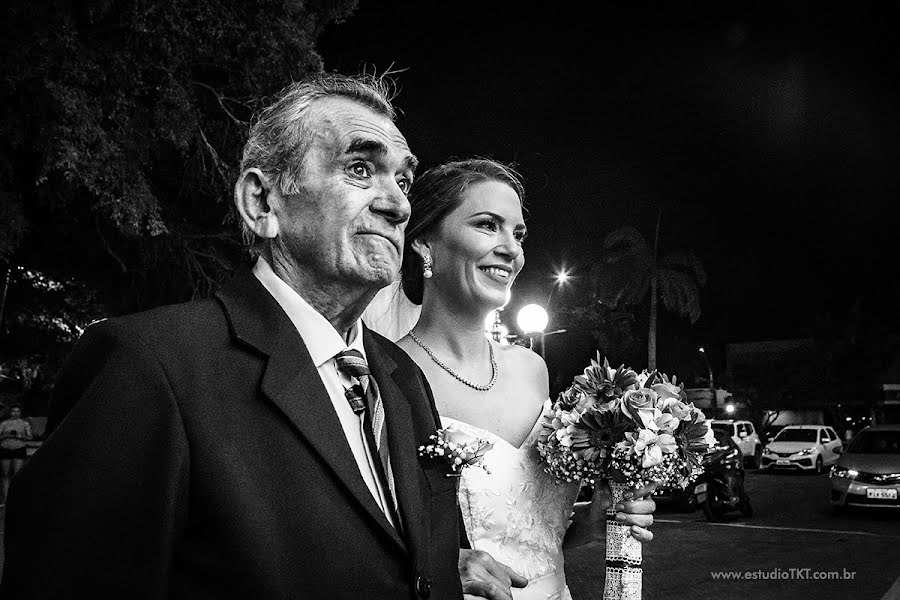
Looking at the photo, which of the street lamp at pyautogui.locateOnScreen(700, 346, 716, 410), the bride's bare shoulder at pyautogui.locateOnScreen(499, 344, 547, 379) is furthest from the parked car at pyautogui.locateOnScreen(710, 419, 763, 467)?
the bride's bare shoulder at pyautogui.locateOnScreen(499, 344, 547, 379)

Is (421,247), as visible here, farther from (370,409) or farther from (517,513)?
(370,409)

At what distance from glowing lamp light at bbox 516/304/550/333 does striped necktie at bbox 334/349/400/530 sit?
13.8 m

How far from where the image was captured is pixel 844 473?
15273 mm

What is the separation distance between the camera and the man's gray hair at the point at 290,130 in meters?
1.93

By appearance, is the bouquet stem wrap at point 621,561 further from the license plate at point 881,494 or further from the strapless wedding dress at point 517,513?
the license plate at point 881,494

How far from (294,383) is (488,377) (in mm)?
1811

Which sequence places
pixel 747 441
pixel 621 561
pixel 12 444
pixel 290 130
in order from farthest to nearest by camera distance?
pixel 747 441
pixel 12 444
pixel 621 561
pixel 290 130

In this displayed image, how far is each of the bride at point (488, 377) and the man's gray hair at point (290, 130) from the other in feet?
3.70

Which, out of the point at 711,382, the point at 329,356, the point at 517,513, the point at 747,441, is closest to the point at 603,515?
the point at 517,513

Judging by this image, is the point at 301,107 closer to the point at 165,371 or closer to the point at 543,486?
the point at 165,371

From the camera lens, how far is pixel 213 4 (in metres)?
10.5

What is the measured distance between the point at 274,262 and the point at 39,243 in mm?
12830

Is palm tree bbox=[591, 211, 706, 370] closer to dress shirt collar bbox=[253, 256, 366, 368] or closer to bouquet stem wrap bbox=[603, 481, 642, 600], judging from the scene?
bouquet stem wrap bbox=[603, 481, 642, 600]

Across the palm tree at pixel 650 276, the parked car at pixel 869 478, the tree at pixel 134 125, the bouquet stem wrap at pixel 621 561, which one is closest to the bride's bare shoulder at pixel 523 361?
the bouquet stem wrap at pixel 621 561
